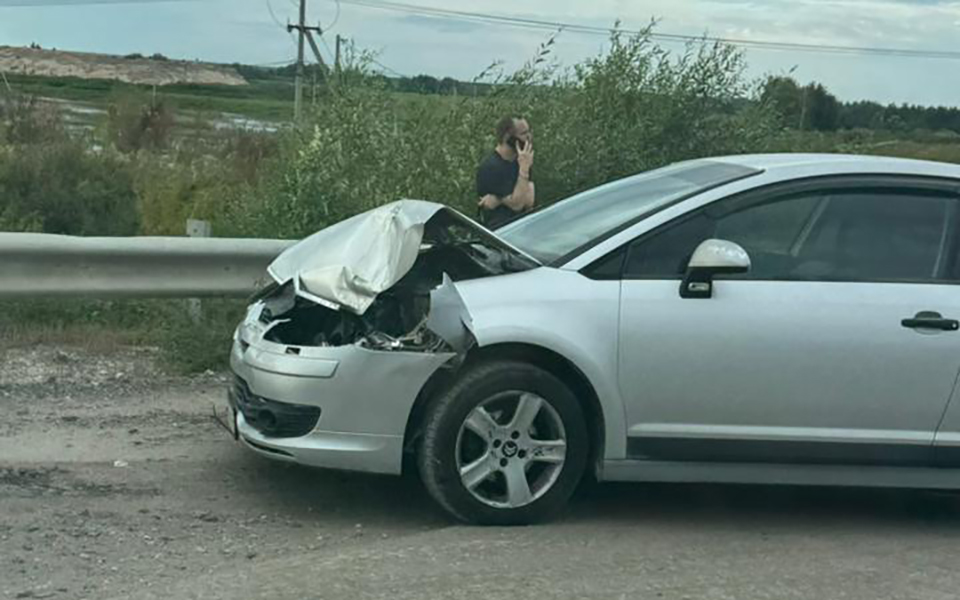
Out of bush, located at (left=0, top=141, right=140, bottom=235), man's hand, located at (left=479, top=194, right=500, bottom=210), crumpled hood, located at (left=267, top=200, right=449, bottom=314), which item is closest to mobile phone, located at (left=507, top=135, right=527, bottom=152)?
man's hand, located at (left=479, top=194, right=500, bottom=210)

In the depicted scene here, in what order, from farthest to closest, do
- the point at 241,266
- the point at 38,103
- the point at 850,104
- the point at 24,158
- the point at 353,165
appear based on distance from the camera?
the point at 38,103 < the point at 850,104 < the point at 24,158 < the point at 353,165 < the point at 241,266

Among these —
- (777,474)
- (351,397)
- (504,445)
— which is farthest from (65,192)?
(777,474)

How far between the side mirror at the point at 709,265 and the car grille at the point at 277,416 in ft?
5.50

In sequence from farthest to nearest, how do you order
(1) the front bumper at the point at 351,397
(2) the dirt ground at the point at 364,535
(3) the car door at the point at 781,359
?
1. (3) the car door at the point at 781,359
2. (1) the front bumper at the point at 351,397
3. (2) the dirt ground at the point at 364,535

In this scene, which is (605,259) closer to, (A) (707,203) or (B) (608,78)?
(A) (707,203)

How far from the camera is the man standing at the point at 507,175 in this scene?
9250 millimetres

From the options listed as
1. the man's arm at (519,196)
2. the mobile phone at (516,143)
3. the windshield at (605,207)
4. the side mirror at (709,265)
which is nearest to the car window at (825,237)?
the side mirror at (709,265)

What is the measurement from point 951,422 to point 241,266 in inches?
182

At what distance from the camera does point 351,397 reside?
5.23 metres

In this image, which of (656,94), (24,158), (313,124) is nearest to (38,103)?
(24,158)

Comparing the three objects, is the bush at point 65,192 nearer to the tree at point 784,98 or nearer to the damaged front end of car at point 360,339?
the tree at point 784,98

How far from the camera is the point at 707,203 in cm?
564

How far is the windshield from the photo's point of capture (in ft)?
18.9

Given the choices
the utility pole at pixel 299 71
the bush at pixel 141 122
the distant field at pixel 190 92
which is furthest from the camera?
the distant field at pixel 190 92
